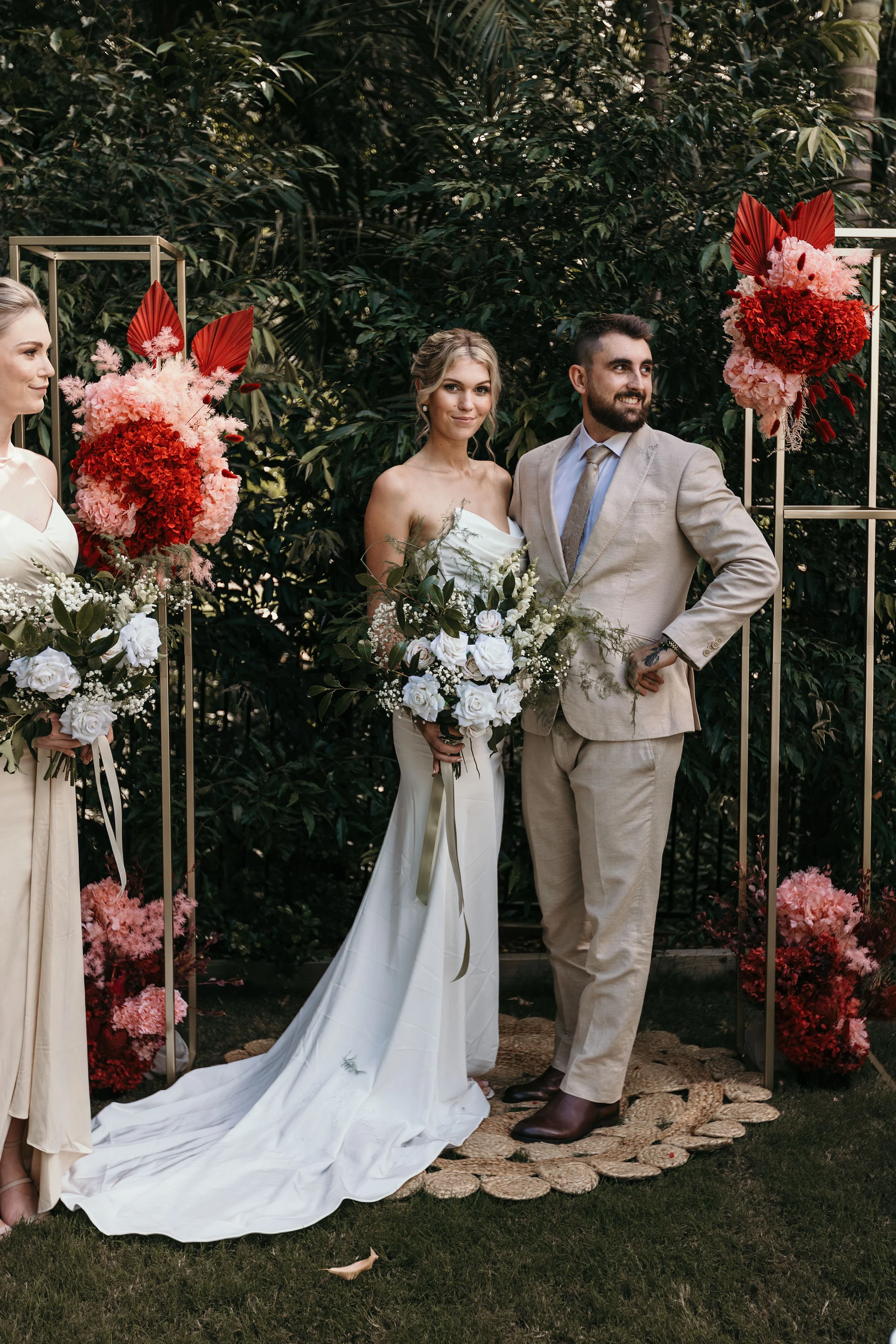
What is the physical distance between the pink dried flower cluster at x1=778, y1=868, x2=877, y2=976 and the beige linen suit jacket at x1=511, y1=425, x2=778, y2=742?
875mm

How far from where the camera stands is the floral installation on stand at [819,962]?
388 cm

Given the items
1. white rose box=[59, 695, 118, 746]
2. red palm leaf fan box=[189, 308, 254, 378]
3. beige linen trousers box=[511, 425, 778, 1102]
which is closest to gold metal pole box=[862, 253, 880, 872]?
beige linen trousers box=[511, 425, 778, 1102]

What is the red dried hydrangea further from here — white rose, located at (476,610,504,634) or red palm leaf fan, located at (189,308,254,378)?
red palm leaf fan, located at (189,308,254,378)

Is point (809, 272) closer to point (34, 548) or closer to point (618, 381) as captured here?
point (618, 381)

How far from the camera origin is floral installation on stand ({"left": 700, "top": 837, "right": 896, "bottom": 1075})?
3879 millimetres

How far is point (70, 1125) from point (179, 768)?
1.95m

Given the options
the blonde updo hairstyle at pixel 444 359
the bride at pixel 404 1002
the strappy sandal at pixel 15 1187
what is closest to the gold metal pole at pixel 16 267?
the bride at pixel 404 1002

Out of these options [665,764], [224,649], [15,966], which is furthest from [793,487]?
[15,966]

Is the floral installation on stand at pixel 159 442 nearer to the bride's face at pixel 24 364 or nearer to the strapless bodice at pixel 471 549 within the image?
the bride's face at pixel 24 364

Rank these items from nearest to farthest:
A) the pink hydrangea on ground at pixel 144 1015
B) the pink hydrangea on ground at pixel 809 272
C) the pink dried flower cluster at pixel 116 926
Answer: the pink hydrangea on ground at pixel 809 272 < the pink hydrangea on ground at pixel 144 1015 < the pink dried flower cluster at pixel 116 926

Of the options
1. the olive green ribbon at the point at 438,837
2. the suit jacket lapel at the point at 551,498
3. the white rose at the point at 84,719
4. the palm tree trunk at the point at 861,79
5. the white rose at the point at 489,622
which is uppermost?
the palm tree trunk at the point at 861,79

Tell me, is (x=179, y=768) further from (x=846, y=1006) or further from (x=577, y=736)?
(x=846, y=1006)

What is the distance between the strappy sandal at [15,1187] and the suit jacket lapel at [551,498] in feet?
6.94

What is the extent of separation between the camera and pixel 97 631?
2969mm
